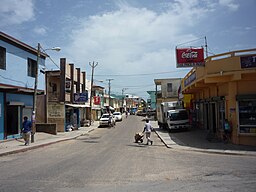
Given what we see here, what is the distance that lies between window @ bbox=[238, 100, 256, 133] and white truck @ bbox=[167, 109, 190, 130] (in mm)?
11296

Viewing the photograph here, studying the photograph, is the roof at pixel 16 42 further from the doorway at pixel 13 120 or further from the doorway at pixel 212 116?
the doorway at pixel 212 116

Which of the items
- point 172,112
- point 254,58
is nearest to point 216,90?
point 254,58

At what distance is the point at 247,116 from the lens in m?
18.1

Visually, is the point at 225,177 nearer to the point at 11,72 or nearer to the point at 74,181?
the point at 74,181

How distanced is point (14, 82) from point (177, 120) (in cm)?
1506

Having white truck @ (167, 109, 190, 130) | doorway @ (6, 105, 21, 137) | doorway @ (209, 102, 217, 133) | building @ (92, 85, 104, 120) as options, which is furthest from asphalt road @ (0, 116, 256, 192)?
building @ (92, 85, 104, 120)

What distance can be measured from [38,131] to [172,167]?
812 inches

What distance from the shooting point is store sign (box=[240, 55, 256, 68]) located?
17203 mm

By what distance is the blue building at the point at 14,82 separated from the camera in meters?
21.6

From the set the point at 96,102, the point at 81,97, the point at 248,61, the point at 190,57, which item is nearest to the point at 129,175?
the point at 248,61

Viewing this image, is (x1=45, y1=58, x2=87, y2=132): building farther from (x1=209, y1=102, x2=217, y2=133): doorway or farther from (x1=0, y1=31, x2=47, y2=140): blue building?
(x1=209, y1=102, x2=217, y2=133): doorway

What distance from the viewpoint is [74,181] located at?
8.88 meters

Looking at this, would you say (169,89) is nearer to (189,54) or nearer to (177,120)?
(177,120)

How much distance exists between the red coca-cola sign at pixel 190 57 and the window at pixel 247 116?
3.86m
